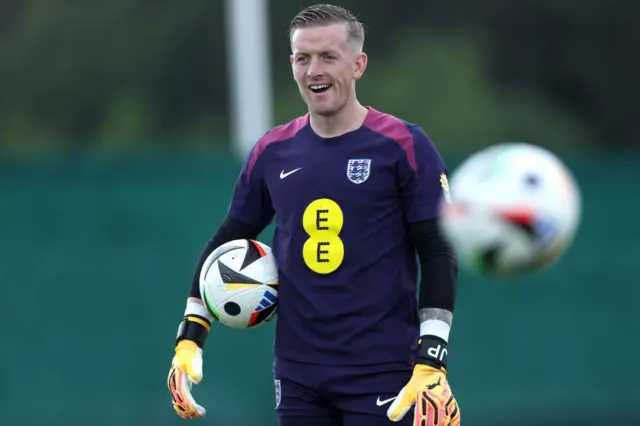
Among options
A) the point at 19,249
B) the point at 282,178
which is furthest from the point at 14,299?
the point at 282,178

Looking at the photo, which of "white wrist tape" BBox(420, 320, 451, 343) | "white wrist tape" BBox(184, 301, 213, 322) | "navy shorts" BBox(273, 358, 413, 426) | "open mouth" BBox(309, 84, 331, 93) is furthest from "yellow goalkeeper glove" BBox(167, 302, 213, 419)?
"open mouth" BBox(309, 84, 331, 93)

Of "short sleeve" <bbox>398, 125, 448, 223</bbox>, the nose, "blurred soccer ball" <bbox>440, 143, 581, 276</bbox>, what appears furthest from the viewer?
the nose

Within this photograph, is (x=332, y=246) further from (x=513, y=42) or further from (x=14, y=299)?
(x=513, y=42)

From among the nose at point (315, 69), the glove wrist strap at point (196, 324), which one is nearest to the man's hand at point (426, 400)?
the glove wrist strap at point (196, 324)

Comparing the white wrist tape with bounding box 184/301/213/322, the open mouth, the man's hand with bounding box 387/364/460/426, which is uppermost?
the open mouth

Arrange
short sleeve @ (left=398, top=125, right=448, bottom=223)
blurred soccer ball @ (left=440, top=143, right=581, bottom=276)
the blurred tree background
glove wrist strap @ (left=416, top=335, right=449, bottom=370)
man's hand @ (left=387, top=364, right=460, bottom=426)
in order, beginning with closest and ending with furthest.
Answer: blurred soccer ball @ (left=440, top=143, right=581, bottom=276), man's hand @ (left=387, top=364, right=460, bottom=426), glove wrist strap @ (left=416, top=335, right=449, bottom=370), short sleeve @ (left=398, top=125, right=448, bottom=223), the blurred tree background

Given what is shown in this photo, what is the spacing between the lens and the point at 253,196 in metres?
6.01

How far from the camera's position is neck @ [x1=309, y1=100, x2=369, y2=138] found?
18.9ft

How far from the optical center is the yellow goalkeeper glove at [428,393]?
5.36 metres

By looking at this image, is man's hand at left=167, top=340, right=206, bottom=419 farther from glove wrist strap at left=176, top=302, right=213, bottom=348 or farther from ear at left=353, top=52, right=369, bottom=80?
ear at left=353, top=52, right=369, bottom=80

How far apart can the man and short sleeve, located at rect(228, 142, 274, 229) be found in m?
0.16

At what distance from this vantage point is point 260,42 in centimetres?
1362

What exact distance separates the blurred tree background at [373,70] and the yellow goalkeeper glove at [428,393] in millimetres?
17810

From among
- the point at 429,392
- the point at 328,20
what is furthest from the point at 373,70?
the point at 429,392
